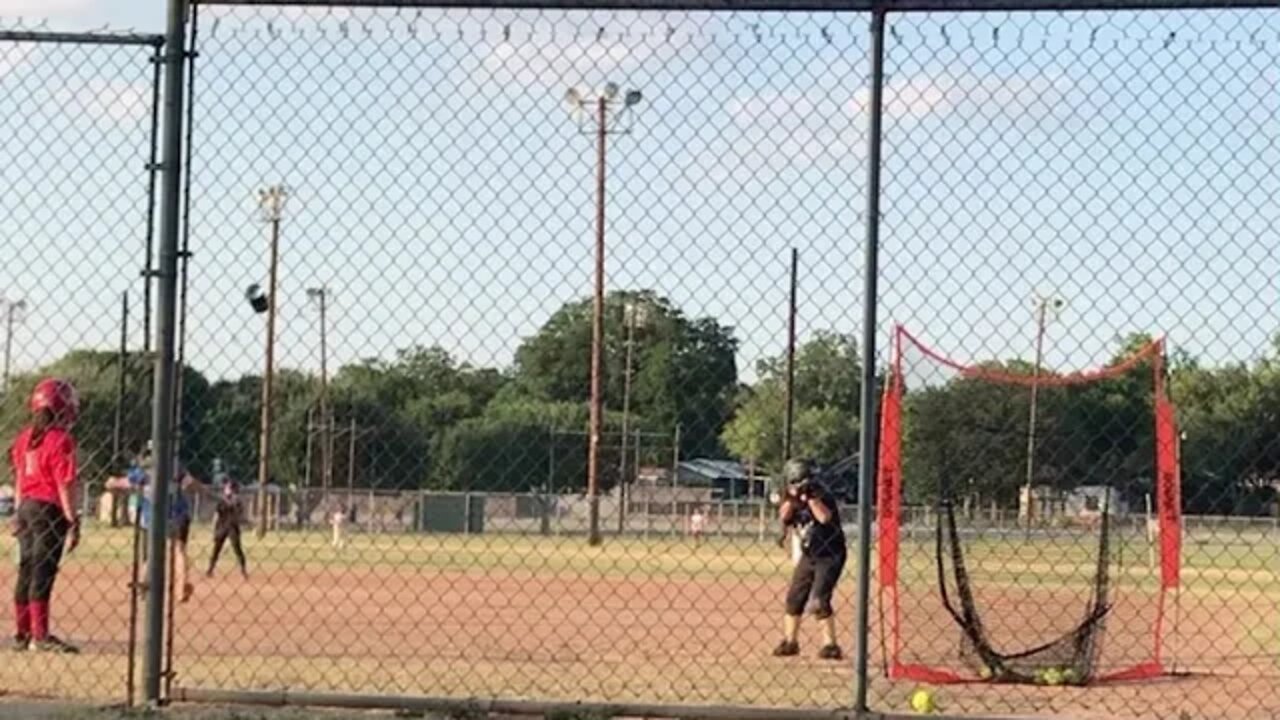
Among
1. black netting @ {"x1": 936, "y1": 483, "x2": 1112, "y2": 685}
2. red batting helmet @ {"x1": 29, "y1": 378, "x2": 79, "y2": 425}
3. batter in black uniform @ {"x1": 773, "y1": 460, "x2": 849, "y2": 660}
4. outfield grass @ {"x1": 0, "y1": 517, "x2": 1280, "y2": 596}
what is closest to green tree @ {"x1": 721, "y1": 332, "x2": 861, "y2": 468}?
batter in black uniform @ {"x1": 773, "y1": 460, "x2": 849, "y2": 660}

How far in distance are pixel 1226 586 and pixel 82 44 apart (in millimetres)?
25534

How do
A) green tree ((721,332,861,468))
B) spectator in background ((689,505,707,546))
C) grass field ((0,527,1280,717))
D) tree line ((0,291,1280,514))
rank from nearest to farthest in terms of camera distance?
green tree ((721,332,861,468)), tree line ((0,291,1280,514)), grass field ((0,527,1280,717)), spectator in background ((689,505,707,546))

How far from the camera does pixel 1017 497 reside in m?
16.6

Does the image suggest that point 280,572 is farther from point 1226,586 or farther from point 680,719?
point 680,719

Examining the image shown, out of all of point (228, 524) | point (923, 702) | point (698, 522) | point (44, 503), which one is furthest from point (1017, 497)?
point (698, 522)

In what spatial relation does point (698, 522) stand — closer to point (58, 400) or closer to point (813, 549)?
point (813, 549)

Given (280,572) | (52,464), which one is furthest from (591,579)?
(52,464)

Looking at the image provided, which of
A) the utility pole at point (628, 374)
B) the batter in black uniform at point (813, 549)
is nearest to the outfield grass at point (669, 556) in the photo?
the utility pole at point (628, 374)

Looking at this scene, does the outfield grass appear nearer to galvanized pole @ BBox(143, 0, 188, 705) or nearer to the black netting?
the black netting

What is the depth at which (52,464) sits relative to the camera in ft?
40.9

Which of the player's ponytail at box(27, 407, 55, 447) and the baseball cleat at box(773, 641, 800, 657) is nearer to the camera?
the player's ponytail at box(27, 407, 55, 447)

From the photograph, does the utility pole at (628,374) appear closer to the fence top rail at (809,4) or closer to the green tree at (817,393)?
the green tree at (817,393)

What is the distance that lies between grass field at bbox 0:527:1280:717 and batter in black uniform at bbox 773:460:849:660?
528 mm

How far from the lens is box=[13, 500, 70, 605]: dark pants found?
12.4m
